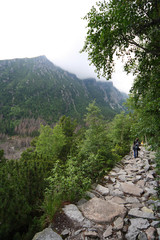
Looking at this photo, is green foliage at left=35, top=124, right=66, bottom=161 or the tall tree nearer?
the tall tree

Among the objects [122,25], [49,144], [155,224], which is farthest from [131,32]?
[49,144]

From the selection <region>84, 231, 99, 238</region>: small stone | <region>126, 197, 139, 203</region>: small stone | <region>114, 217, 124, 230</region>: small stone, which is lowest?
<region>126, 197, 139, 203</region>: small stone

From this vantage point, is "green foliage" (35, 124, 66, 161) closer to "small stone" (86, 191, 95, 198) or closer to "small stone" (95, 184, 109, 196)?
"small stone" (95, 184, 109, 196)

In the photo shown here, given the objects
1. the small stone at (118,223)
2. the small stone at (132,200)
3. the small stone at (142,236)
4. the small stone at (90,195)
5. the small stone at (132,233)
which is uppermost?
the small stone at (142,236)

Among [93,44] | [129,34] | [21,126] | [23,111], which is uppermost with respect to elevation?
[129,34]

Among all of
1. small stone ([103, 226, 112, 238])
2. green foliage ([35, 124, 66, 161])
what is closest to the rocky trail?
small stone ([103, 226, 112, 238])

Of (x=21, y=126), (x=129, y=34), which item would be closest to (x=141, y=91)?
(x=129, y=34)

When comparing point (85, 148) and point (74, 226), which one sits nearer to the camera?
point (74, 226)

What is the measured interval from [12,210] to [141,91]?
19.4ft

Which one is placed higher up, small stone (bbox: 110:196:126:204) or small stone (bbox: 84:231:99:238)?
small stone (bbox: 84:231:99:238)

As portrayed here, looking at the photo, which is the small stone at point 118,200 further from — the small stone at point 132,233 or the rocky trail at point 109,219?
the small stone at point 132,233

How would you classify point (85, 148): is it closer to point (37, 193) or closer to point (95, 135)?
point (95, 135)

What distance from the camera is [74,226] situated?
3.18 m

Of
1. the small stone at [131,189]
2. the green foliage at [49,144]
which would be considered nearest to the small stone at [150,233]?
the small stone at [131,189]
